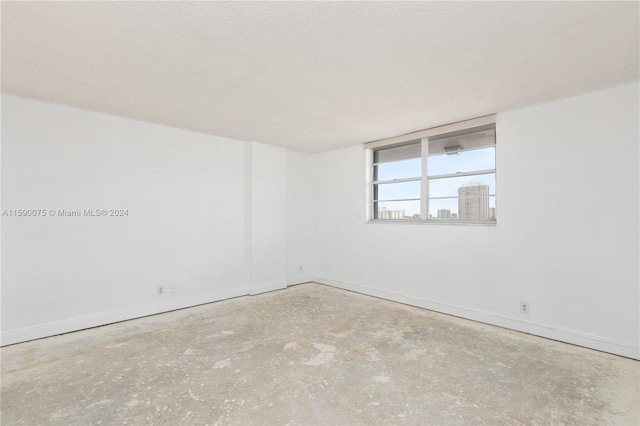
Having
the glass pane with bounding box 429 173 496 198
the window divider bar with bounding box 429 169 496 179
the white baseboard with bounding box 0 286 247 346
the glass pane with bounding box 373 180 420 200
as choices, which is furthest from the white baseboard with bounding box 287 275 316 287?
the window divider bar with bounding box 429 169 496 179

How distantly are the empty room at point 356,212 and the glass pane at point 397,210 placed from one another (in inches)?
1.5

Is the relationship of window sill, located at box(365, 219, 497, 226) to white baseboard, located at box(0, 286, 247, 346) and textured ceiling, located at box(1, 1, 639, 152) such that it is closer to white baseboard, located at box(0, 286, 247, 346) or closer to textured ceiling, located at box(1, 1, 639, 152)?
textured ceiling, located at box(1, 1, 639, 152)

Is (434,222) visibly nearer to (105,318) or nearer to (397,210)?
(397,210)

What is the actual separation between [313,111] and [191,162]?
2.07m

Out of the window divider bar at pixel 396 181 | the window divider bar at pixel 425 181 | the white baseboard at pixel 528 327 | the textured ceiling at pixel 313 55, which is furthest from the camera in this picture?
the window divider bar at pixel 396 181

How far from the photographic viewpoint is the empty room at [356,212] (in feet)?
6.14

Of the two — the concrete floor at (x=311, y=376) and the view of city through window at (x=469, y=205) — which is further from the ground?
the view of city through window at (x=469, y=205)

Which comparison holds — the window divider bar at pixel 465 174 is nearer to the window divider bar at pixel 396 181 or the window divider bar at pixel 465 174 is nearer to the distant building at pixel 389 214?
the window divider bar at pixel 396 181

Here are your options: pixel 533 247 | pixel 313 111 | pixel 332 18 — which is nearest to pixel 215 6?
pixel 332 18

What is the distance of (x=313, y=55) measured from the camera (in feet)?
7.15

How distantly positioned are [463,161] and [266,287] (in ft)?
12.1

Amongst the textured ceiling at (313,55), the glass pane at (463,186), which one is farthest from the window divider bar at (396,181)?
the textured ceiling at (313,55)

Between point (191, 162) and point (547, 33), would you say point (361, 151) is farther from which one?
point (547, 33)

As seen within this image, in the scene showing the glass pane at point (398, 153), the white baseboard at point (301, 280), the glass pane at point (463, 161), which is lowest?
the white baseboard at point (301, 280)
